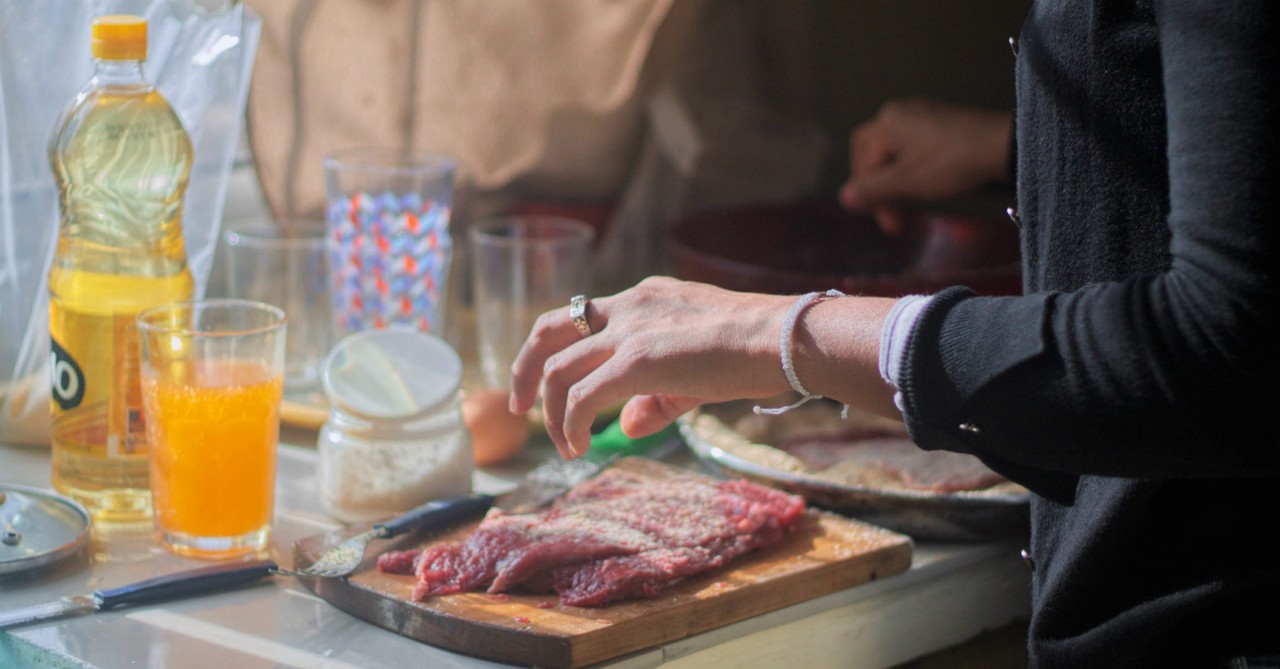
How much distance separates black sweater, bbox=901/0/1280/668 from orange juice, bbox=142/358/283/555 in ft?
1.88

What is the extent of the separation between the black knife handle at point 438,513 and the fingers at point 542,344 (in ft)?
0.44

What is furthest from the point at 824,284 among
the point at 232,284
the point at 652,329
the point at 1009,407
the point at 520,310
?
the point at 232,284

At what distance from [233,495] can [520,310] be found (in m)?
0.54

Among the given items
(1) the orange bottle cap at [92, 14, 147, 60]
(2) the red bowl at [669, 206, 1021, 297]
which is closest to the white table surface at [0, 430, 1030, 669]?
(1) the orange bottle cap at [92, 14, 147, 60]

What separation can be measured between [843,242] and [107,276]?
40.0 inches

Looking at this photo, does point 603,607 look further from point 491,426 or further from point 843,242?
point 843,242

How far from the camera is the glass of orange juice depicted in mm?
1090

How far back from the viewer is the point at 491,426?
4.56 ft

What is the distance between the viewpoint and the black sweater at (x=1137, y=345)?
0.71 m

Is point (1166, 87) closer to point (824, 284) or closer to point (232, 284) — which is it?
point (824, 284)

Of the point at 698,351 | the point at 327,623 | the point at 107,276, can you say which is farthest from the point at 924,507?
the point at 107,276

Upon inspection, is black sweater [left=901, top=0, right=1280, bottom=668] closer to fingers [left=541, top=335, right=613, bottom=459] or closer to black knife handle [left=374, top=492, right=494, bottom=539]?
fingers [left=541, top=335, right=613, bottom=459]

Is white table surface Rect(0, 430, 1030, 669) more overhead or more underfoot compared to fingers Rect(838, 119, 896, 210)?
more underfoot

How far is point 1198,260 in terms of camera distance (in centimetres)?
73
